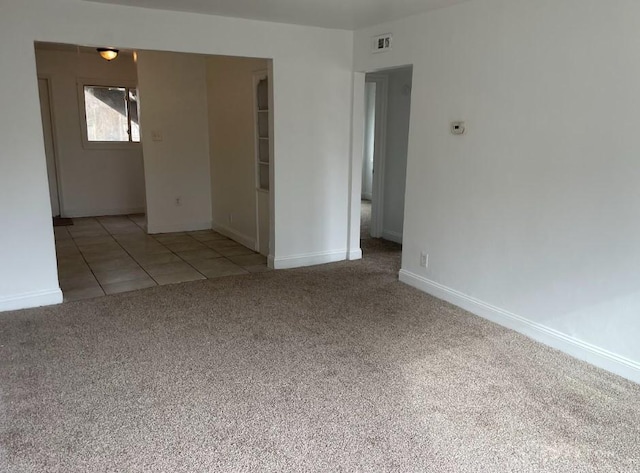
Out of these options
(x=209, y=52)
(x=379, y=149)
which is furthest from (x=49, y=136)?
(x=379, y=149)

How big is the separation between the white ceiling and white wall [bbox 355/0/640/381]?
19 centimetres

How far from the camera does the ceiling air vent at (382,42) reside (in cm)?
423

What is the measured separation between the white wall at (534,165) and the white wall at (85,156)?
16.9ft

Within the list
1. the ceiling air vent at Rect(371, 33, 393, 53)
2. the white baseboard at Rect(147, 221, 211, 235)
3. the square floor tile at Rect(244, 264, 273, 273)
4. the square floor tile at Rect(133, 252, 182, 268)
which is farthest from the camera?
the white baseboard at Rect(147, 221, 211, 235)

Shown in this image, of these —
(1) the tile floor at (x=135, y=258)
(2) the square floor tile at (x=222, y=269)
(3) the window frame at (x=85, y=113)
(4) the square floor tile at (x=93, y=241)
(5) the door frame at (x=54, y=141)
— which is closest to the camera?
(1) the tile floor at (x=135, y=258)

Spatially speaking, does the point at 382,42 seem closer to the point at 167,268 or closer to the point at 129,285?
the point at 167,268

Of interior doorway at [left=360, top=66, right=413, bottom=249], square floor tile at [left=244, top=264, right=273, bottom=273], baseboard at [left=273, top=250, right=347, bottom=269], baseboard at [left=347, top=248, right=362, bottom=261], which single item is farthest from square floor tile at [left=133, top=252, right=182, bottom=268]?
interior doorway at [left=360, top=66, right=413, bottom=249]

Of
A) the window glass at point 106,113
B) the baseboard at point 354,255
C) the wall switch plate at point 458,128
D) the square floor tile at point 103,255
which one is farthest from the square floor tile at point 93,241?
the wall switch plate at point 458,128

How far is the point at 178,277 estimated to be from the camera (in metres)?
4.50

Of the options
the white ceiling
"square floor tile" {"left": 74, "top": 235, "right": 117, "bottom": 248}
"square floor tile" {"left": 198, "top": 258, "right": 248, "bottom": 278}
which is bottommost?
"square floor tile" {"left": 198, "top": 258, "right": 248, "bottom": 278}

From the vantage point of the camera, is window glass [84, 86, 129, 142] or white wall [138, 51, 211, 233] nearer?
white wall [138, 51, 211, 233]

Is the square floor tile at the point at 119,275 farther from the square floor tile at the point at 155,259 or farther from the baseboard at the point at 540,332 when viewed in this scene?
the baseboard at the point at 540,332

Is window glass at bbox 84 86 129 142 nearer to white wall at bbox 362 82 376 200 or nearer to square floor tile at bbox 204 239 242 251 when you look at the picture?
square floor tile at bbox 204 239 242 251

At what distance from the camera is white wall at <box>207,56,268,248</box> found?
5.30m
